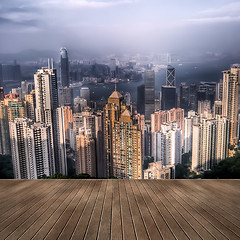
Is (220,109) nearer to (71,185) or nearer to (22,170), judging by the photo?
(22,170)

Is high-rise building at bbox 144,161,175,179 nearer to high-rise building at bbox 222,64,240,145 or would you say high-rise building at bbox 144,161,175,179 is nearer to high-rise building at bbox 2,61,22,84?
high-rise building at bbox 222,64,240,145

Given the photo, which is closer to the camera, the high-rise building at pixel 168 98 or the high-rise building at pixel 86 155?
the high-rise building at pixel 86 155

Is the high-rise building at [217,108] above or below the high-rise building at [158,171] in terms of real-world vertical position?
→ above

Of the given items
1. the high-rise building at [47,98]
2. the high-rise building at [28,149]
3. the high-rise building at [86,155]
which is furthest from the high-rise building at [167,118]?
the high-rise building at [28,149]

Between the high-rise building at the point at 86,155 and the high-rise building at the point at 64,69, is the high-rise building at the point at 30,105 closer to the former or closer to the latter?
the high-rise building at the point at 64,69

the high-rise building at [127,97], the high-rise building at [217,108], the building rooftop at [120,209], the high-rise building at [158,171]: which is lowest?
the high-rise building at [158,171]

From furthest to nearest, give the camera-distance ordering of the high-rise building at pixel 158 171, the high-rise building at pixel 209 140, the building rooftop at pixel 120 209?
the high-rise building at pixel 209 140, the high-rise building at pixel 158 171, the building rooftop at pixel 120 209

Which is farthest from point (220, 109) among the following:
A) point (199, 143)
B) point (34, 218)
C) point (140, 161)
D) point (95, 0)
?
point (34, 218)
